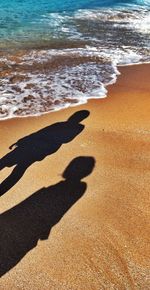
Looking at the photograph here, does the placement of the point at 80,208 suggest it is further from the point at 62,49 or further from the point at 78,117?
the point at 62,49

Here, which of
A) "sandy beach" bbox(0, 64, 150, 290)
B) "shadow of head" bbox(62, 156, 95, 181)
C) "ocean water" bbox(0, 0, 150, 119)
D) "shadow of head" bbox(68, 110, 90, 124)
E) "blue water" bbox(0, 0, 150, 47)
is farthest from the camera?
"blue water" bbox(0, 0, 150, 47)

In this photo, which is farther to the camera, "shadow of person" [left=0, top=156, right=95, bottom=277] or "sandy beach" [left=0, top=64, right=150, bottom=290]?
"shadow of person" [left=0, top=156, right=95, bottom=277]

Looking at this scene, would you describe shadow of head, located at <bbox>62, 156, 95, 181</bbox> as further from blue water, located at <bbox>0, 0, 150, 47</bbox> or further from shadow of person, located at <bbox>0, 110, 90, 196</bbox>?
blue water, located at <bbox>0, 0, 150, 47</bbox>

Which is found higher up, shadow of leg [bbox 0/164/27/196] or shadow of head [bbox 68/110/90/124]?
shadow of head [bbox 68/110/90/124]

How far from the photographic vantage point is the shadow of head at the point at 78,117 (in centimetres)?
689

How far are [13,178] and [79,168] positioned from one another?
0.97 m

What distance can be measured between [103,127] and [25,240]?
2866mm

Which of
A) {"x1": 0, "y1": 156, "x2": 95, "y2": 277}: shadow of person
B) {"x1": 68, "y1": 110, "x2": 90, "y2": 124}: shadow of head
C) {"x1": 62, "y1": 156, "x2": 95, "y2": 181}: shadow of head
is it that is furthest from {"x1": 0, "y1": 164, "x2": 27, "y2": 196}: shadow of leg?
{"x1": 68, "y1": 110, "x2": 90, "y2": 124}: shadow of head

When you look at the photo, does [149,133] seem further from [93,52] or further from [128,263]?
[93,52]

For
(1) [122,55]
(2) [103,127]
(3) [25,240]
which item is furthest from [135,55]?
(3) [25,240]

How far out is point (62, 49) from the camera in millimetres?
11305

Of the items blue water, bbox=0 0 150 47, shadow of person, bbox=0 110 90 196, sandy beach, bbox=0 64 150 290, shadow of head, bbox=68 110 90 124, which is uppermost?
blue water, bbox=0 0 150 47

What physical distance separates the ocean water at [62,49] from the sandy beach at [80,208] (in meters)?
1.22

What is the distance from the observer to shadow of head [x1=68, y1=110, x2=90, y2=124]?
6895 millimetres
